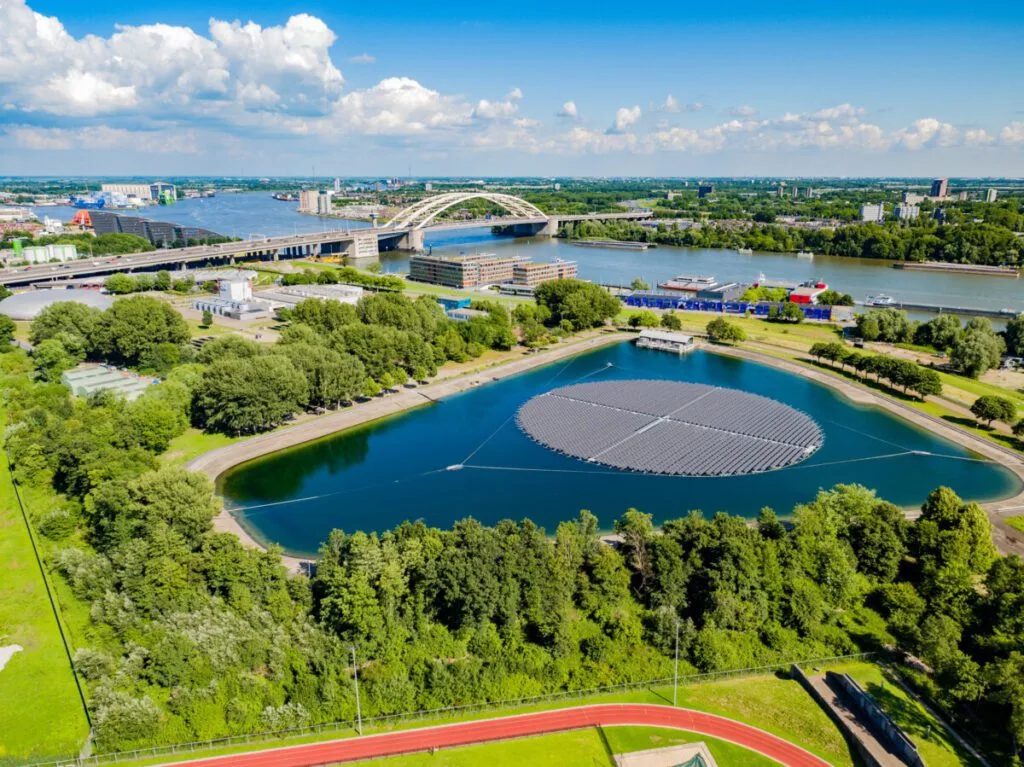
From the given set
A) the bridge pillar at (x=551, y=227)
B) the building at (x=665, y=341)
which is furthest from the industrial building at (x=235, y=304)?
the bridge pillar at (x=551, y=227)

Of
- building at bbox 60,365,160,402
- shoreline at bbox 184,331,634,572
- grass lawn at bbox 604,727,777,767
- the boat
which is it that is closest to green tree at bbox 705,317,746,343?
shoreline at bbox 184,331,634,572

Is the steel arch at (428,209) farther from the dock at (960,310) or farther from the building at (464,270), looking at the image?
the dock at (960,310)

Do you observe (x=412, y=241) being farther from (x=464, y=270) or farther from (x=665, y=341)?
(x=665, y=341)

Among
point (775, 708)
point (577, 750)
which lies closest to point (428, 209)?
point (775, 708)

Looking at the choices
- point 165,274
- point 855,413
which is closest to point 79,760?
point 855,413

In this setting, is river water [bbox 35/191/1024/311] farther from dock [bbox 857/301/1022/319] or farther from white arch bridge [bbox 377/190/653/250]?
white arch bridge [bbox 377/190/653/250]
